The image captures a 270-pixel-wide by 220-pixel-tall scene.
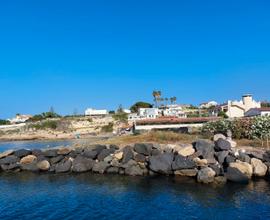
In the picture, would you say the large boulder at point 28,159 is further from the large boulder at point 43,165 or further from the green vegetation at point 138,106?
the green vegetation at point 138,106

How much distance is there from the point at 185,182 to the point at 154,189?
3.03m

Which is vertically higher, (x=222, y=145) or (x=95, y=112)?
(x=95, y=112)

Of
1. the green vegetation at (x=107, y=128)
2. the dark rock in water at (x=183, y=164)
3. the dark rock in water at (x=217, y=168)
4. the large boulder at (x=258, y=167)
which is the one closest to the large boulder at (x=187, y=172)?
the dark rock in water at (x=183, y=164)

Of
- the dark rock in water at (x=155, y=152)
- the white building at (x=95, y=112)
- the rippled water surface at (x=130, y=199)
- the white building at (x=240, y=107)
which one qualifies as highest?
the white building at (x=95, y=112)

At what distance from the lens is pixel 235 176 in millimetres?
24562

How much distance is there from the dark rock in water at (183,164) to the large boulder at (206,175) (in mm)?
1793

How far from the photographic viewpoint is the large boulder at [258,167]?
2620 centimetres

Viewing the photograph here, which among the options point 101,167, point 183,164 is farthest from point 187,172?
point 101,167

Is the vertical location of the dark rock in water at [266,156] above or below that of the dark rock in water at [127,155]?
below

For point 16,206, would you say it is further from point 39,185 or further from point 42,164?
point 42,164

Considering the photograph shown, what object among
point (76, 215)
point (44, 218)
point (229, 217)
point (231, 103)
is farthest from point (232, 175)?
point (231, 103)

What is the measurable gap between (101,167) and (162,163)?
19.2ft

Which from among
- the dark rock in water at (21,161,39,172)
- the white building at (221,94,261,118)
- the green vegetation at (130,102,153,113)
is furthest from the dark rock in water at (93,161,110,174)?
the green vegetation at (130,102,153,113)

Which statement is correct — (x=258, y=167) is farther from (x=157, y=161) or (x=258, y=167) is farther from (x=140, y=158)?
(x=140, y=158)
